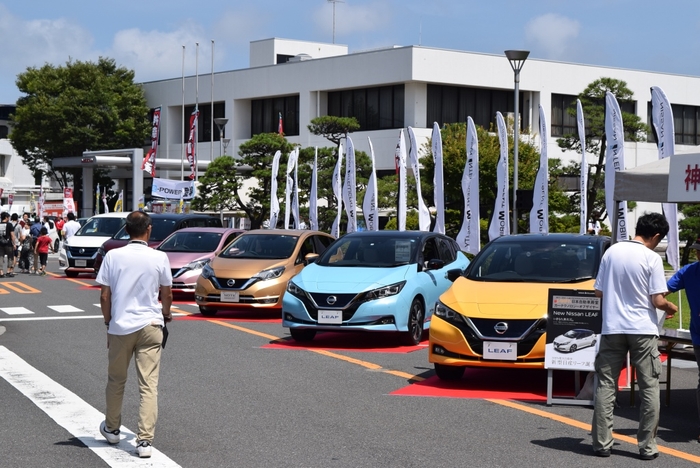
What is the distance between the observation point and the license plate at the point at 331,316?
1327 centimetres

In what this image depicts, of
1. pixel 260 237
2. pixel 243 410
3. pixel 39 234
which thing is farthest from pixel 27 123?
pixel 243 410

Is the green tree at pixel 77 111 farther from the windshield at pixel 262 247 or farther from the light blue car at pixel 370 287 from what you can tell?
the light blue car at pixel 370 287

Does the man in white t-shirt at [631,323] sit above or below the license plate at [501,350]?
above

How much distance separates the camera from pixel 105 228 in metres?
29.3

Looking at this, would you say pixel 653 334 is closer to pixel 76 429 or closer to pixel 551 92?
pixel 76 429

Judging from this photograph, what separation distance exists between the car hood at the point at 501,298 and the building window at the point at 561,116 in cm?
4719

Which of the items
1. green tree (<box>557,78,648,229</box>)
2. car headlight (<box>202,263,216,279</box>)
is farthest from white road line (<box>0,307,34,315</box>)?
green tree (<box>557,78,648,229</box>)

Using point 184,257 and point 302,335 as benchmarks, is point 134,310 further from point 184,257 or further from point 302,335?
point 184,257

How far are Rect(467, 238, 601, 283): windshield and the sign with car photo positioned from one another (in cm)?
152

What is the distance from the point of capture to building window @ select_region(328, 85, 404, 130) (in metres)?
54.0

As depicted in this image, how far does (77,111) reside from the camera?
69812mm

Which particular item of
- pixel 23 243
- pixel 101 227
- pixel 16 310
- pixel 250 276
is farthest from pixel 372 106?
pixel 250 276

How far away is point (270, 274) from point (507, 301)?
7.81 meters

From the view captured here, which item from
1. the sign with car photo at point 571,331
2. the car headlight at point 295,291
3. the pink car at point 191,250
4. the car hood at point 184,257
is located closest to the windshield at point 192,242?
the pink car at point 191,250
